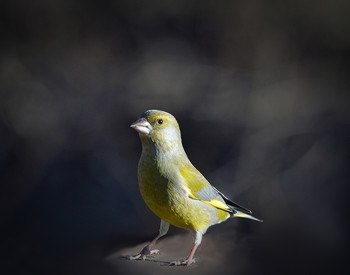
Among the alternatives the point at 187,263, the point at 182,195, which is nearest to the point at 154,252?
the point at 187,263

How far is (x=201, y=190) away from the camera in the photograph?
2270 mm

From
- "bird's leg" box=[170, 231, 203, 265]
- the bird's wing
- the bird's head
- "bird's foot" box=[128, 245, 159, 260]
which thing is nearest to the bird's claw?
"bird's foot" box=[128, 245, 159, 260]

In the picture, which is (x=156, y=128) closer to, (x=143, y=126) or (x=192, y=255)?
(x=143, y=126)

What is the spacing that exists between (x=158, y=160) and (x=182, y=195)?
0.63 feet

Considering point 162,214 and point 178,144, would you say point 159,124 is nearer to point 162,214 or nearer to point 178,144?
point 178,144

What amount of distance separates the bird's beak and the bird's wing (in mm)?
240

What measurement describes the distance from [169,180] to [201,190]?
0.20 meters

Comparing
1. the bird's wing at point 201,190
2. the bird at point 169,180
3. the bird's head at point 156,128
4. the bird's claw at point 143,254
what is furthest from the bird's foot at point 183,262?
the bird's head at point 156,128

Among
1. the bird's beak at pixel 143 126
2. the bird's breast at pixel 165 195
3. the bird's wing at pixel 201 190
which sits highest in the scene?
the bird's beak at pixel 143 126

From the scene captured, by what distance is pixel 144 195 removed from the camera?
2.19 meters

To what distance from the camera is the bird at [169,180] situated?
215cm

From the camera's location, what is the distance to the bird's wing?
2211 mm

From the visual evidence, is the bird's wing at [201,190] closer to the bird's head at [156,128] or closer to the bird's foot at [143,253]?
the bird's head at [156,128]

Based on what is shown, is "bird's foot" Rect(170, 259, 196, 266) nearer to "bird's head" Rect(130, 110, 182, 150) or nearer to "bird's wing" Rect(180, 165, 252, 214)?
"bird's wing" Rect(180, 165, 252, 214)
